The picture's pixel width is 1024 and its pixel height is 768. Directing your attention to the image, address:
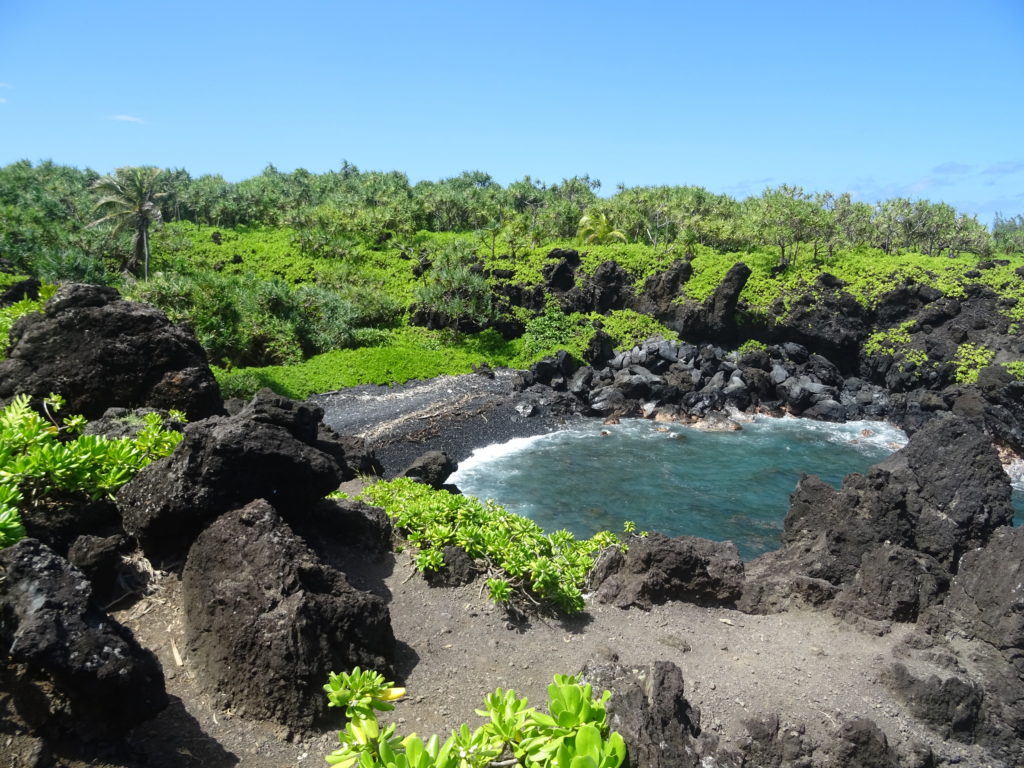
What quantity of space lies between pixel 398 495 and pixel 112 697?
28.6 ft

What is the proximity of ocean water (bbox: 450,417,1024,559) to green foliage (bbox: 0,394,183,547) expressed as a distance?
659 inches

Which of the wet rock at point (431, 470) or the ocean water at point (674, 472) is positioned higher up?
the wet rock at point (431, 470)

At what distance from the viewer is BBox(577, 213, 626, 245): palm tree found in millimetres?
62344

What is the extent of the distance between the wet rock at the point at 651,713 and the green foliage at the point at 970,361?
38392mm

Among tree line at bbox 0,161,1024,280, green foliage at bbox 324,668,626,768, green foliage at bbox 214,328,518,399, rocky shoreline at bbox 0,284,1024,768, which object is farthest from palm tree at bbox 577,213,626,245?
green foliage at bbox 324,668,626,768

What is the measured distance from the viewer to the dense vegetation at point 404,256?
39.6m

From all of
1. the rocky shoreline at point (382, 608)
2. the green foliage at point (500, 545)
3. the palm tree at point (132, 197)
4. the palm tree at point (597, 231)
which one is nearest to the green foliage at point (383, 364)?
the palm tree at point (132, 197)

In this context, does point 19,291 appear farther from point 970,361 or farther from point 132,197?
point 970,361

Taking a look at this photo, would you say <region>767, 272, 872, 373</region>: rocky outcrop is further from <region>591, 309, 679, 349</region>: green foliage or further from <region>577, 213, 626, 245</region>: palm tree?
<region>577, 213, 626, 245</region>: palm tree

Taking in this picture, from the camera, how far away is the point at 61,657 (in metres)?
5.76

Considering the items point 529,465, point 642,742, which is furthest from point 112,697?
point 529,465

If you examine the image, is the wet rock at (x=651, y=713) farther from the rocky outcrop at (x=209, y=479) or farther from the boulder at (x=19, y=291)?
the boulder at (x=19, y=291)

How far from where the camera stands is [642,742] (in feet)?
23.3

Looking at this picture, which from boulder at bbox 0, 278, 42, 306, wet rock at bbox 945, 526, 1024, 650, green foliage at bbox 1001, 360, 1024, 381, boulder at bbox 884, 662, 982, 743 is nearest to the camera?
boulder at bbox 884, 662, 982, 743
